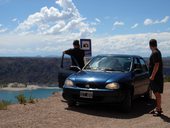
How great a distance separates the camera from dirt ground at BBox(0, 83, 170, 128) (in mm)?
8695

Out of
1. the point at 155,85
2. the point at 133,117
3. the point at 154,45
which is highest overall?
the point at 154,45

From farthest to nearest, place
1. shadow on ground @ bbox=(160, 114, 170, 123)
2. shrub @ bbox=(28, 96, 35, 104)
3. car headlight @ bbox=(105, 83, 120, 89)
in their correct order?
shrub @ bbox=(28, 96, 35, 104), car headlight @ bbox=(105, 83, 120, 89), shadow on ground @ bbox=(160, 114, 170, 123)

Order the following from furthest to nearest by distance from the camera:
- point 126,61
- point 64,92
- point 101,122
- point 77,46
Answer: point 77,46
point 126,61
point 64,92
point 101,122

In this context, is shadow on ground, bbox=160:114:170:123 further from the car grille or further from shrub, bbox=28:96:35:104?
shrub, bbox=28:96:35:104

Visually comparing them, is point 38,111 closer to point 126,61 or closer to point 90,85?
point 90,85

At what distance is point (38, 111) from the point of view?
10.4m

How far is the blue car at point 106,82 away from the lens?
33.5 feet

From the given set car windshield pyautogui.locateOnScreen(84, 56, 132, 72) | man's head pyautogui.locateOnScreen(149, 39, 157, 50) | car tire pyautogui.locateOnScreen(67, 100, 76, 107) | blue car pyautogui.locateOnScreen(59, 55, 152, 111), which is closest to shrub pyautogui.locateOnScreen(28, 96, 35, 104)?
blue car pyautogui.locateOnScreen(59, 55, 152, 111)

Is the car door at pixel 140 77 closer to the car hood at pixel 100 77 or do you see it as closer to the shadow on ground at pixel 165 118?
the car hood at pixel 100 77

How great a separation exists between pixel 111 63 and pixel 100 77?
122 centimetres

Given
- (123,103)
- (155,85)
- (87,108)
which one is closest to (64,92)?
(87,108)

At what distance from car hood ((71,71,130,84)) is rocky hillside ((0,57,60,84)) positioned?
5490 centimetres

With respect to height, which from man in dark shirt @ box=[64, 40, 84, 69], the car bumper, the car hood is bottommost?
the car bumper

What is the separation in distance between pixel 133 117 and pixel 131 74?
142 centimetres
